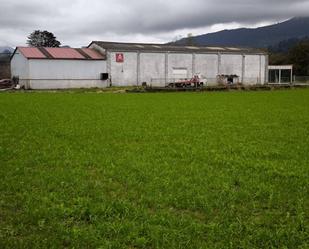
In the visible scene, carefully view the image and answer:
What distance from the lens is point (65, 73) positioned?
191 feet

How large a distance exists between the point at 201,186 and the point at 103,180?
5.79 feet

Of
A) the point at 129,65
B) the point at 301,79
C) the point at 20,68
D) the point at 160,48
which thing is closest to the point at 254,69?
the point at 301,79

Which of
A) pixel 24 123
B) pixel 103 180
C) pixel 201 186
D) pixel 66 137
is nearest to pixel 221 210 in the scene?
pixel 201 186

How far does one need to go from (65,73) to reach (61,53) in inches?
125

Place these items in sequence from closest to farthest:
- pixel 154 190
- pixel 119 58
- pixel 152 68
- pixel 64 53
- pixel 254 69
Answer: pixel 154 190 → pixel 64 53 → pixel 119 58 → pixel 152 68 → pixel 254 69

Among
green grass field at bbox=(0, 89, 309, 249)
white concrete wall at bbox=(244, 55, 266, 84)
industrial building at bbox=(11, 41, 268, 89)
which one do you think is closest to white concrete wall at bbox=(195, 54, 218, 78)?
industrial building at bbox=(11, 41, 268, 89)

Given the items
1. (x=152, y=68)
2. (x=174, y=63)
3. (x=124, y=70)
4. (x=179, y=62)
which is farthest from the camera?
(x=179, y=62)

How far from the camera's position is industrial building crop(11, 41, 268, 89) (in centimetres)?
5728

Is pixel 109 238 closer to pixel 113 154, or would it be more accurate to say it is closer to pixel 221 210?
pixel 221 210

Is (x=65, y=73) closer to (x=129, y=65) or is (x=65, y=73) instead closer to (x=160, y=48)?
(x=129, y=65)

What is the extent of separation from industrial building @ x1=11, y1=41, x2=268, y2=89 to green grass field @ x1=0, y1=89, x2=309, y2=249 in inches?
1763

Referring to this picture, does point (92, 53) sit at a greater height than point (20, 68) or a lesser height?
greater

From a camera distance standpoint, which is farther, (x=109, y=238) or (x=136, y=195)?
(x=136, y=195)

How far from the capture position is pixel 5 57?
88.1 metres
